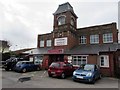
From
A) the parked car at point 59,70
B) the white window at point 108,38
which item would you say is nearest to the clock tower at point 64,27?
the white window at point 108,38

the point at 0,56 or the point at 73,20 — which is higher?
the point at 73,20

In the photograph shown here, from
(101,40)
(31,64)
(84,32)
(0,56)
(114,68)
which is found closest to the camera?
(114,68)

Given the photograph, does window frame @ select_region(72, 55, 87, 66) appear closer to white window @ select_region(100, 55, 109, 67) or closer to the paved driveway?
white window @ select_region(100, 55, 109, 67)

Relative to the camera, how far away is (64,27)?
2219cm

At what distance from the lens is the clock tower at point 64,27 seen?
2111 centimetres

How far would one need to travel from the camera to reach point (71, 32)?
71.7 feet

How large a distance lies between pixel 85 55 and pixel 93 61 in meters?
1.33

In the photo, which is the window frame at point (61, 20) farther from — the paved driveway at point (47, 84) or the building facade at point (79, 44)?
the paved driveway at point (47, 84)

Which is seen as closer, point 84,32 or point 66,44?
point 66,44

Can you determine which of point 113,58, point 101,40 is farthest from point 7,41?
→ point 113,58

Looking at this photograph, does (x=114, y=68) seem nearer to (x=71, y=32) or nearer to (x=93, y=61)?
(x=93, y=61)

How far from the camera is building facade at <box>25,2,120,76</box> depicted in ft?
56.6

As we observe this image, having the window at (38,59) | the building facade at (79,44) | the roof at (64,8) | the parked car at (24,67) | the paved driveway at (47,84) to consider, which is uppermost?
the roof at (64,8)

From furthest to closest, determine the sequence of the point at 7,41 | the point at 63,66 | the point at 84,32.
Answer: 1. the point at 7,41
2. the point at 84,32
3. the point at 63,66
